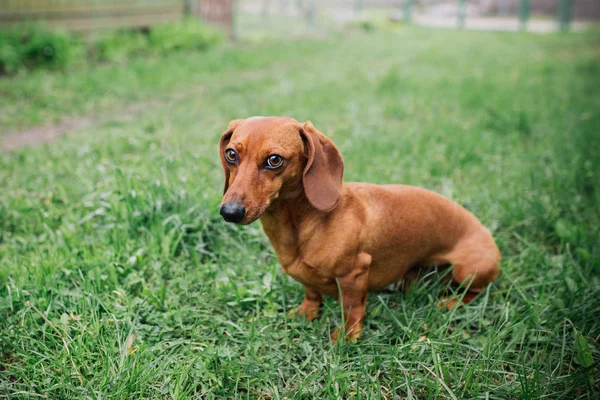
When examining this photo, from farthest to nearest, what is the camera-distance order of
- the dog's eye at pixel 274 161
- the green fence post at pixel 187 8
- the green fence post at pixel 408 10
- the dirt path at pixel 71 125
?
the green fence post at pixel 408 10
the green fence post at pixel 187 8
the dirt path at pixel 71 125
the dog's eye at pixel 274 161

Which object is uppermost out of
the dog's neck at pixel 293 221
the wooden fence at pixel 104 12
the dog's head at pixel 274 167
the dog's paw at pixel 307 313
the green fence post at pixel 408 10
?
the green fence post at pixel 408 10

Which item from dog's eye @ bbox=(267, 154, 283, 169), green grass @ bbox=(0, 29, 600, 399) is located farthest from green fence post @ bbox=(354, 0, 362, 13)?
dog's eye @ bbox=(267, 154, 283, 169)

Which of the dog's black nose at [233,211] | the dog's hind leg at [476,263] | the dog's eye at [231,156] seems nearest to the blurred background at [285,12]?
the dog's eye at [231,156]

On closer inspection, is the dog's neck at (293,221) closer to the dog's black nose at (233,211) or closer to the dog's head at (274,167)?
the dog's head at (274,167)

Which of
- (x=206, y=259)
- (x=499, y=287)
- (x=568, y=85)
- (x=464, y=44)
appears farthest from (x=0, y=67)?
(x=464, y=44)

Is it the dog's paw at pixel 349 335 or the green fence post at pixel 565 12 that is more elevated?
the green fence post at pixel 565 12

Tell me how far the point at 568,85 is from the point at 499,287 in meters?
6.18

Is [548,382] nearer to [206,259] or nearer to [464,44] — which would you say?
[206,259]

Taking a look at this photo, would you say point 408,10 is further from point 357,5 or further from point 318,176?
point 318,176

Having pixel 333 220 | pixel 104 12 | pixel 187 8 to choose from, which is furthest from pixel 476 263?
pixel 187 8

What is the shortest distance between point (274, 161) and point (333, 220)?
44 cm

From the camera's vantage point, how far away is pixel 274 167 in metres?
1.98

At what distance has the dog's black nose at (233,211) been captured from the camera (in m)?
1.84

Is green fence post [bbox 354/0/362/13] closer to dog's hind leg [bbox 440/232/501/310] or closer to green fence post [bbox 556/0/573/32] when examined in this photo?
green fence post [bbox 556/0/573/32]
